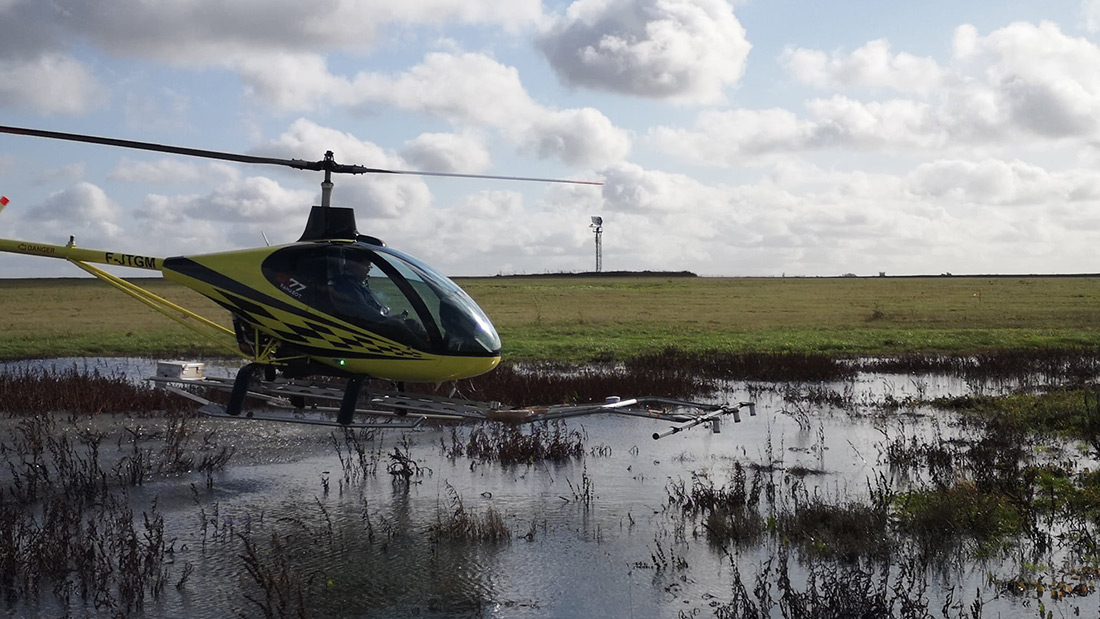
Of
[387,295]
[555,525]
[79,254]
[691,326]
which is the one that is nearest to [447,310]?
[387,295]

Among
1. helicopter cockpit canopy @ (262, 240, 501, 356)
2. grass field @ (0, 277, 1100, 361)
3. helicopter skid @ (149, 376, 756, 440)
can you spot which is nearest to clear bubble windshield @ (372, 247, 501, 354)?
helicopter cockpit canopy @ (262, 240, 501, 356)

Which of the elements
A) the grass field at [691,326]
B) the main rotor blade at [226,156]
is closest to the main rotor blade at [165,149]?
the main rotor blade at [226,156]

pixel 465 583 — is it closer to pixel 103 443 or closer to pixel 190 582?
pixel 190 582

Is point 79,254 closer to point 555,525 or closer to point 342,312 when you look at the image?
point 342,312

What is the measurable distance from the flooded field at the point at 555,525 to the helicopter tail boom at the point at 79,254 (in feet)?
7.64

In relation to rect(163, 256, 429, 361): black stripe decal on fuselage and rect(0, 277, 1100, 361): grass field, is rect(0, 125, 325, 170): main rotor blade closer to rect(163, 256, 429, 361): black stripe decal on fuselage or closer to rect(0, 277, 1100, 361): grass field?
rect(163, 256, 429, 361): black stripe decal on fuselage

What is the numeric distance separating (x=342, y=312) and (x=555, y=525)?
3.21 metres

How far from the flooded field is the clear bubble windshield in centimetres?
178

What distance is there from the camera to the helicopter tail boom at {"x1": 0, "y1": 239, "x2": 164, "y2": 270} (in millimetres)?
12055

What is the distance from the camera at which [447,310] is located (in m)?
10.2

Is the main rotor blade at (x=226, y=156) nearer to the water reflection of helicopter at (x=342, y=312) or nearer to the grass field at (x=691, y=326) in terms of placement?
the water reflection of helicopter at (x=342, y=312)

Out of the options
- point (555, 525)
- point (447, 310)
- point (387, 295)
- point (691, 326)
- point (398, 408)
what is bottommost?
point (555, 525)

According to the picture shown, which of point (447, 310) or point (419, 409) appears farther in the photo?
point (419, 409)

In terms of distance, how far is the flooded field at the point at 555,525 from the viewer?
772 cm
